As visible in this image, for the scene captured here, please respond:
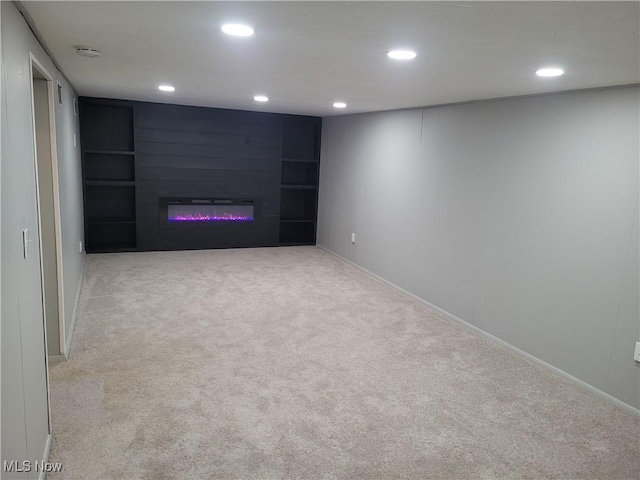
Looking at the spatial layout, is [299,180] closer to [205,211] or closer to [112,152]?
[205,211]

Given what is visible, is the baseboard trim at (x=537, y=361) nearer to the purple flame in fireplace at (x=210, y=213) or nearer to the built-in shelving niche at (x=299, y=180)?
the built-in shelving niche at (x=299, y=180)

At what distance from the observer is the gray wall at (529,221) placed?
2908 mm

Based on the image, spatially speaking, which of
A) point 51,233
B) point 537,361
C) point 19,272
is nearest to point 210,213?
point 51,233

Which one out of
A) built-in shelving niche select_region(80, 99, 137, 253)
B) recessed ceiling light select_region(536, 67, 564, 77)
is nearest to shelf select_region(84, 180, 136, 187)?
built-in shelving niche select_region(80, 99, 137, 253)

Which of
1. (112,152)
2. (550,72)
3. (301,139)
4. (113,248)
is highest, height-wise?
(550,72)

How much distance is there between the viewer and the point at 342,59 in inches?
102

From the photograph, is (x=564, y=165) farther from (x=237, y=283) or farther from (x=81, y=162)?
(x=81, y=162)

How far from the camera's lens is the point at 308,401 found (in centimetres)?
280

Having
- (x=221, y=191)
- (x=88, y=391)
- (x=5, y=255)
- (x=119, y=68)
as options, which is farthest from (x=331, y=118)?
(x=5, y=255)

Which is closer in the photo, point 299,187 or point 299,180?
point 299,187

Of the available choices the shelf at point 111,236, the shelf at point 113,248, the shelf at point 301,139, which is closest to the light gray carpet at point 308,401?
the shelf at point 113,248

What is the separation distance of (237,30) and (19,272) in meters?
1.34

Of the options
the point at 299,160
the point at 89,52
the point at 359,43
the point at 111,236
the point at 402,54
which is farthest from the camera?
the point at 299,160

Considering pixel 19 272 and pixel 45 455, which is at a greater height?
pixel 19 272
